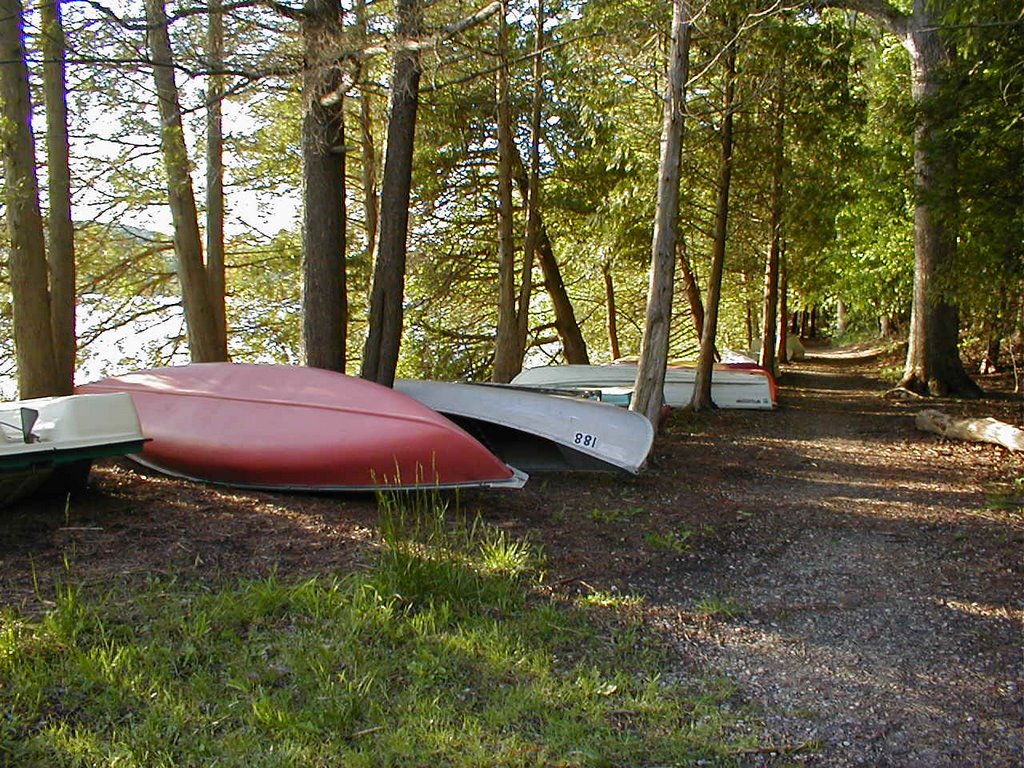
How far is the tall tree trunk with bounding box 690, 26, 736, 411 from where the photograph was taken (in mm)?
10672

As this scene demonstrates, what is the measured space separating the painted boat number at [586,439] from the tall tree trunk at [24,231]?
4645 mm

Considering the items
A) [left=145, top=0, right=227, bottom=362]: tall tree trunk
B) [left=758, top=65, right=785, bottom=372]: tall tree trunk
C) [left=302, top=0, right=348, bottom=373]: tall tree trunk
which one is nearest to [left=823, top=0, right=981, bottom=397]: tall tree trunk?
[left=758, top=65, right=785, bottom=372]: tall tree trunk

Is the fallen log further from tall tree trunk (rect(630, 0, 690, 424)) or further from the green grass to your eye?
the green grass

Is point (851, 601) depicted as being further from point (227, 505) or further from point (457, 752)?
point (227, 505)

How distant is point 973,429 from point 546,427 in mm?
5203

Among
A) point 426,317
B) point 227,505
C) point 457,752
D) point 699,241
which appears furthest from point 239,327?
point 457,752

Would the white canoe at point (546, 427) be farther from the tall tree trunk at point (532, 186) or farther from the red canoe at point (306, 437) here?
the tall tree trunk at point (532, 186)

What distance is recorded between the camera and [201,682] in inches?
123

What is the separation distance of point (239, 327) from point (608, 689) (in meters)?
15.1

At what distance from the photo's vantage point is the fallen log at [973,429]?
27.5ft

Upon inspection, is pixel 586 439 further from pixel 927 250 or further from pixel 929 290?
pixel 927 250

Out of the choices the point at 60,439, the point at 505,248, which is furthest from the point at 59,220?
the point at 505,248

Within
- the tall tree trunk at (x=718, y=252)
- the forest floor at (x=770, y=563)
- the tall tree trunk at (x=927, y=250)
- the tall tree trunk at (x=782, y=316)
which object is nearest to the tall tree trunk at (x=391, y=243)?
the forest floor at (x=770, y=563)

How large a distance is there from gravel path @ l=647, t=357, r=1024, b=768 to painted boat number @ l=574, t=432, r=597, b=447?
116 centimetres
